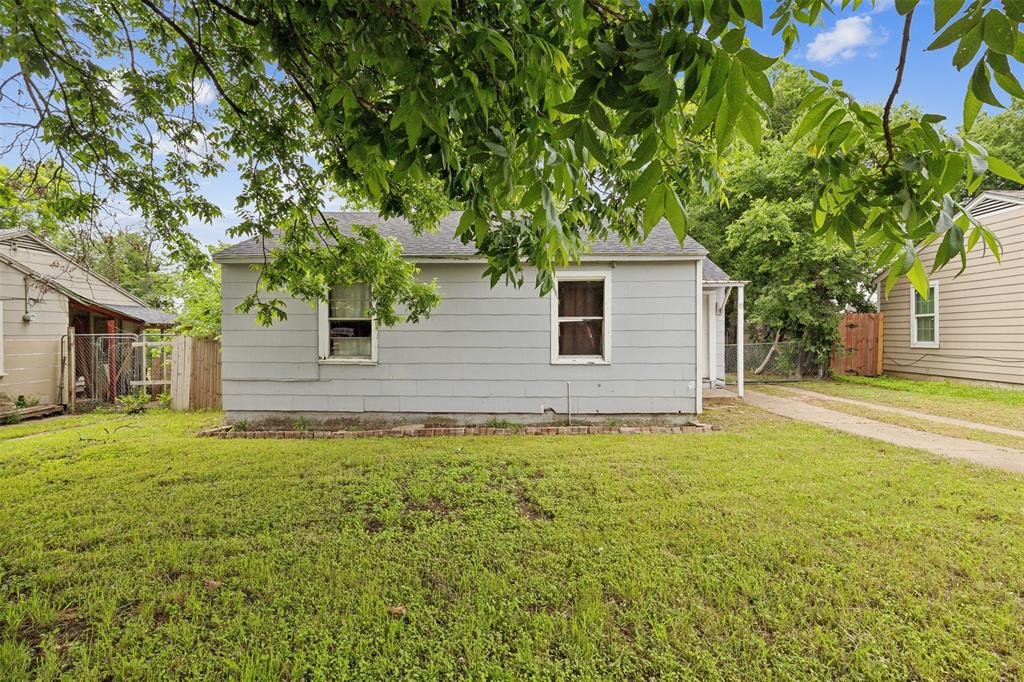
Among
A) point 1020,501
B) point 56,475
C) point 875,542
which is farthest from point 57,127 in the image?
point 1020,501

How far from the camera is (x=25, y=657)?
191cm

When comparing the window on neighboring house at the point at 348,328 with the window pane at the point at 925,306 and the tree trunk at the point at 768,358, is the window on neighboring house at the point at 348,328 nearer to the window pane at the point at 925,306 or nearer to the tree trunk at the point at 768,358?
the tree trunk at the point at 768,358

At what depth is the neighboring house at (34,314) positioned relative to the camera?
8.02 metres

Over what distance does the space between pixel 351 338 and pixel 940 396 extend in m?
12.0

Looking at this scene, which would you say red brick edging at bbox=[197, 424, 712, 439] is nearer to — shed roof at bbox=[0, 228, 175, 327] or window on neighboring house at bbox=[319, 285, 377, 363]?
window on neighboring house at bbox=[319, 285, 377, 363]

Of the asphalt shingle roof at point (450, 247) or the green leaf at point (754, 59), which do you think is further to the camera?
the asphalt shingle roof at point (450, 247)

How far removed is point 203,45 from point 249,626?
13.7ft

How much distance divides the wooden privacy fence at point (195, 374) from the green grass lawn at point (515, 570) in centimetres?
397

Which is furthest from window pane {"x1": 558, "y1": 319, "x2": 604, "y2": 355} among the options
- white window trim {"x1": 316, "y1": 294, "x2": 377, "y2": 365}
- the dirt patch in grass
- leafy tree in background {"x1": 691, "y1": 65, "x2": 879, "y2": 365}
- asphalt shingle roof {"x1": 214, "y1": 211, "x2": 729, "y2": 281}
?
leafy tree in background {"x1": 691, "y1": 65, "x2": 879, "y2": 365}

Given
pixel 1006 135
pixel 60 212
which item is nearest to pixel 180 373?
pixel 60 212

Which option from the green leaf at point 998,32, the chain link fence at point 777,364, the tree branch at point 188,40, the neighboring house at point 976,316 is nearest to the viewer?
the green leaf at point 998,32

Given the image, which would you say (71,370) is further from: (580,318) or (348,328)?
(580,318)

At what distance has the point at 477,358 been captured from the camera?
679 cm

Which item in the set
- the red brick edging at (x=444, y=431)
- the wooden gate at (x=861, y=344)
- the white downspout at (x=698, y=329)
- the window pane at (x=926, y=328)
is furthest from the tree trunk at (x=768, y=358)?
the red brick edging at (x=444, y=431)
